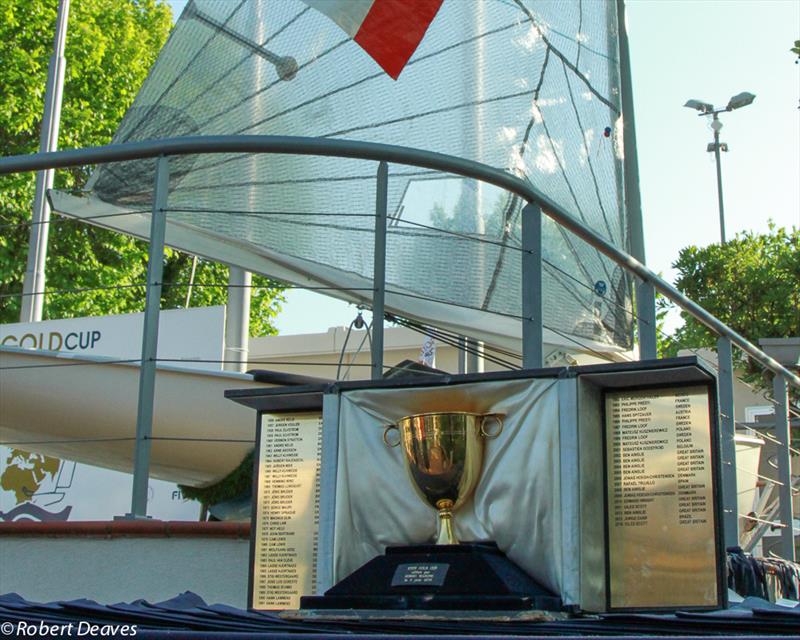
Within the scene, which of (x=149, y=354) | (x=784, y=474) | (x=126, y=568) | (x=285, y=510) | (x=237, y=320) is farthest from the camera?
(x=237, y=320)

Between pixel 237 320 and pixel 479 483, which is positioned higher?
pixel 237 320

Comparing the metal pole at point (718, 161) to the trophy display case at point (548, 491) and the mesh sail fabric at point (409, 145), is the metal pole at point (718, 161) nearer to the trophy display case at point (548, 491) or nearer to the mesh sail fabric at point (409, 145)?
the mesh sail fabric at point (409, 145)

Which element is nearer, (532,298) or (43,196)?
(532,298)

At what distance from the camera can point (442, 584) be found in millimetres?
2242

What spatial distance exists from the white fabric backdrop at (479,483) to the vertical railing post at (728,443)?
7.32 ft

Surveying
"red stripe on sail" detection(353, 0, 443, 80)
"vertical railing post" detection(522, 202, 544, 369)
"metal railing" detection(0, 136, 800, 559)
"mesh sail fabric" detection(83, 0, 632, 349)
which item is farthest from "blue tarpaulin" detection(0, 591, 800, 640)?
"red stripe on sail" detection(353, 0, 443, 80)

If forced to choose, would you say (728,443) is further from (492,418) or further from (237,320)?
(492,418)

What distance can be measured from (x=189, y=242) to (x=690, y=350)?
44.5 feet

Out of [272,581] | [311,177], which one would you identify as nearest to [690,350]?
[311,177]

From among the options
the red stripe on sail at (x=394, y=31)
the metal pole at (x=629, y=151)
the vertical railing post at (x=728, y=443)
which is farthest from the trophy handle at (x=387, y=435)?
the metal pole at (x=629, y=151)

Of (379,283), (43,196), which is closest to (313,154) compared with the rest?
(379,283)

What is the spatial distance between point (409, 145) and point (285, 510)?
3501mm

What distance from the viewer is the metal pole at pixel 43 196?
12.4m

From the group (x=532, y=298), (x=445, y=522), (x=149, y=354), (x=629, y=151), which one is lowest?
(x=445, y=522)
